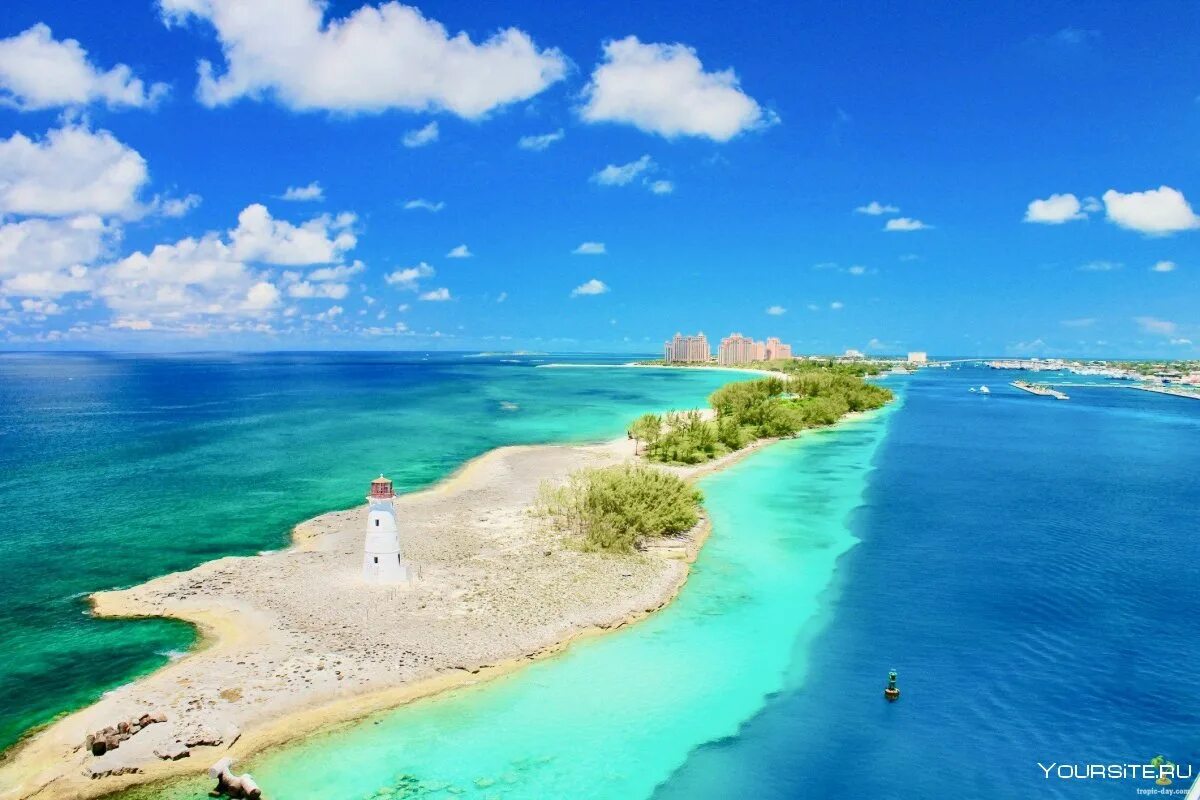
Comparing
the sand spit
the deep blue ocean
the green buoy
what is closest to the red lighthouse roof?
the sand spit

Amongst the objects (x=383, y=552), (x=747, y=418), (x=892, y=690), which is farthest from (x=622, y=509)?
(x=747, y=418)

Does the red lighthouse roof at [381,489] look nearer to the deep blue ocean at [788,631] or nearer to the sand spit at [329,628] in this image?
the sand spit at [329,628]

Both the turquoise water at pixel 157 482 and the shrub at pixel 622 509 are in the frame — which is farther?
the shrub at pixel 622 509

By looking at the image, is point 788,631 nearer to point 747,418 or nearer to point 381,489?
point 381,489

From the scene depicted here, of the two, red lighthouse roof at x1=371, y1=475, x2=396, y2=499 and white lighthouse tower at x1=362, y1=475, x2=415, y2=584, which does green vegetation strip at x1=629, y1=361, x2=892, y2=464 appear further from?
red lighthouse roof at x1=371, y1=475, x2=396, y2=499

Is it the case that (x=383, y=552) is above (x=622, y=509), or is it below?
below

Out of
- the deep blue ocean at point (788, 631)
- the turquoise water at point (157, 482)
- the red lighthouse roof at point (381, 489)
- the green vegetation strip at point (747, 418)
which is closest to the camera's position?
the deep blue ocean at point (788, 631)

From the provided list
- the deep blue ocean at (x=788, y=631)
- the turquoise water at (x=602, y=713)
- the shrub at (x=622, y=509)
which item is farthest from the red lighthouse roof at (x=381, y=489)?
the shrub at (x=622, y=509)
